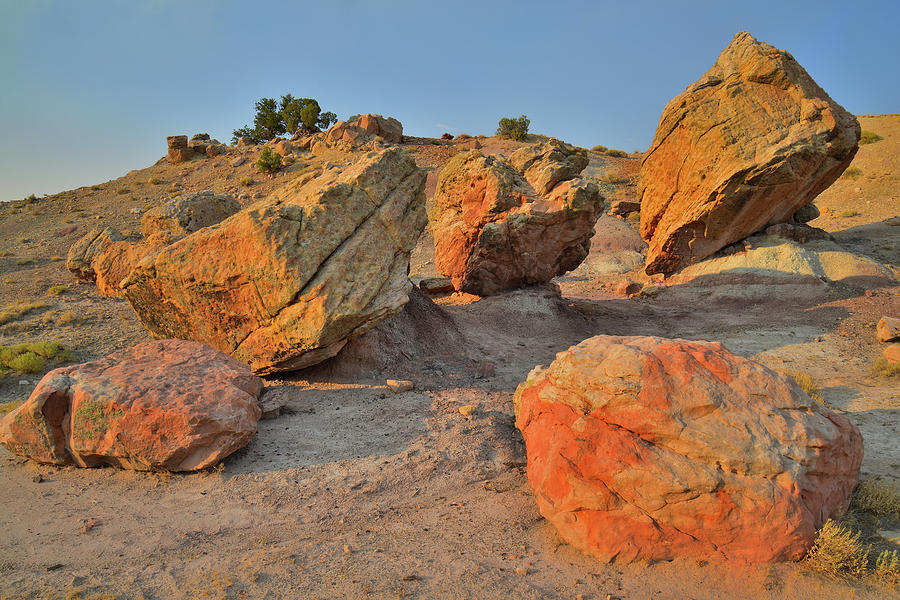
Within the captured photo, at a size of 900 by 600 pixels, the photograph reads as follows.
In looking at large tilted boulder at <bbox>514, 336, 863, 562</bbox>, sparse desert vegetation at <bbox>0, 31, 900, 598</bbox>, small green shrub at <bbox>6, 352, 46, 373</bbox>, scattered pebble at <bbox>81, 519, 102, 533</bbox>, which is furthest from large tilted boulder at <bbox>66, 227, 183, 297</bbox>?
large tilted boulder at <bbox>514, 336, 863, 562</bbox>

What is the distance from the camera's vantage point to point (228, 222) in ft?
26.2

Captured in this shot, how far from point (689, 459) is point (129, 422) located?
5.66 metres

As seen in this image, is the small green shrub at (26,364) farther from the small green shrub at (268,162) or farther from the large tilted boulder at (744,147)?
the small green shrub at (268,162)

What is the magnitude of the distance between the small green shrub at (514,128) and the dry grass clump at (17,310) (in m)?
38.5

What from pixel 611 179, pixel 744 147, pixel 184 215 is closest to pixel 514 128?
pixel 611 179

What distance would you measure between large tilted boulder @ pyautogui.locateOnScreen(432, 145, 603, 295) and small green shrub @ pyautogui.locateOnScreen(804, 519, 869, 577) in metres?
10.7

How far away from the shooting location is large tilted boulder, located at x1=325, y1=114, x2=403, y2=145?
117ft

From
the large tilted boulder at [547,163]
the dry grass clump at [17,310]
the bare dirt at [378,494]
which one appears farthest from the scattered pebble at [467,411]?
the dry grass clump at [17,310]

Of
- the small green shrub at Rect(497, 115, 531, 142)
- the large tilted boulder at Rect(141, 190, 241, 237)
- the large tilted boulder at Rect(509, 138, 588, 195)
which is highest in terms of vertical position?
the small green shrub at Rect(497, 115, 531, 142)

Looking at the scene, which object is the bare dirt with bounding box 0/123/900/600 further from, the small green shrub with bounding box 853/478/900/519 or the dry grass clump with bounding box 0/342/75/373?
the small green shrub with bounding box 853/478/900/519

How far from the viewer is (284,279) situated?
7.55 metres

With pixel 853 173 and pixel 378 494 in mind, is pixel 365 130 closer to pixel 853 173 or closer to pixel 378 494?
pixel 853 173

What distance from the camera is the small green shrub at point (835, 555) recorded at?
371 centimetres

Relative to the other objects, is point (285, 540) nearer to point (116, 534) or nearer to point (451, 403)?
point (116, 534)
